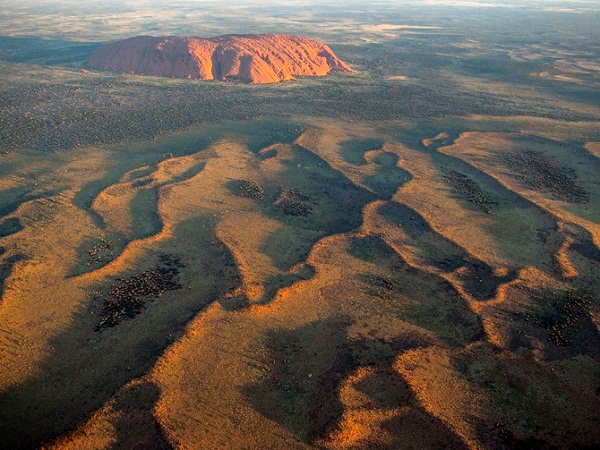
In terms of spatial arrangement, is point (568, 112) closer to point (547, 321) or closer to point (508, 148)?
point (508, 148)

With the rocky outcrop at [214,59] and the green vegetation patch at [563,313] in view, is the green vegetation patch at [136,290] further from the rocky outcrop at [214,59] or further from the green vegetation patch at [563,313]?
the rocky outcrop at [214,59]

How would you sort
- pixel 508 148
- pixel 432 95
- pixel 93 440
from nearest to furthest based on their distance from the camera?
pixel 93 440 < pixel 508 148 < pixel 432 95

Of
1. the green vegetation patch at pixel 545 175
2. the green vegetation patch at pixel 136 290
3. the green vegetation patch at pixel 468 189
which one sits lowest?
the green vegetation patch at pixel 136 290

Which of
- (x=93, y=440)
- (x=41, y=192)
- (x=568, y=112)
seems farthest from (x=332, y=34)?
(x=93, y=440)

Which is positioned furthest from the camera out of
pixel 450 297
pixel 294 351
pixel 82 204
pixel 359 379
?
pixel 82 204

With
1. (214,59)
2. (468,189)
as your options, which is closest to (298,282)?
(468,189)

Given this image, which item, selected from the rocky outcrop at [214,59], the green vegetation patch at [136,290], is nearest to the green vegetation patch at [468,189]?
the green vegetation patch at [136,290]
